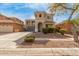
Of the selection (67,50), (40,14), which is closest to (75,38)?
(67,50)

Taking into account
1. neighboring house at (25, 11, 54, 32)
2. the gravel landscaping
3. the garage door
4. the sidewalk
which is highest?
neighboring house at (25, 11, 54, 32)

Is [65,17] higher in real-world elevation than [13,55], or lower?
higher

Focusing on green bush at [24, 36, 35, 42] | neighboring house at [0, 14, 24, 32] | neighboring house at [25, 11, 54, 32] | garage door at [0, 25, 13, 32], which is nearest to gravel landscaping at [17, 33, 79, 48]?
green bush at [24, 36, 35, 42]

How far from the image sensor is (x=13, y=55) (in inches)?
167

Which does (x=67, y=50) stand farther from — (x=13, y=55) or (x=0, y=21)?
(x=0, y=21)

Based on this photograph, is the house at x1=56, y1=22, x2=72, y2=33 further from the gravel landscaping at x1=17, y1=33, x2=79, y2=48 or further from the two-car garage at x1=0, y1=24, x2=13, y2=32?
the two-car garage at x1=0, y1=24, x2=13, y2=32

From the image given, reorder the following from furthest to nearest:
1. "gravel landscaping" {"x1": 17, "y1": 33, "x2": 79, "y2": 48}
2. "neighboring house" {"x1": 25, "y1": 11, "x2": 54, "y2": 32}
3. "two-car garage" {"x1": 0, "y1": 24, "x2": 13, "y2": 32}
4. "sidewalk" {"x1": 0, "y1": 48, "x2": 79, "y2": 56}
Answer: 1. "two-car garage" {"x1": 0, "y1": 24, "x2": 13, "y2": 32}
2. "neighboring house" {"x1": 25, "y1": 11, "x2": 54, "y2": 32}
3. "gravel landscaping" {"x1": 17, "y1": 33, "x2": 79, "y2": 48}
4. "sidewalk" {"x1": 0, "y1": 48, "x2": 79, "y2": 56}

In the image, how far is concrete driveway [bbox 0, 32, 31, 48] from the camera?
4586 millimetres

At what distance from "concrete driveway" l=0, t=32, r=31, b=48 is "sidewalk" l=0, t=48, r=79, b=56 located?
153 mm

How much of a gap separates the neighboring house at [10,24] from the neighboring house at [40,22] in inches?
9.6

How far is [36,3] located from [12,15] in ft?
2.33

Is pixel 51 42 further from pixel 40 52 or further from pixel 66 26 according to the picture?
pixel 66 26

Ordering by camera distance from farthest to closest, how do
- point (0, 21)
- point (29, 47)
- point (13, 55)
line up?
point (0, 21)
point (29, 47)
point (13, 55)

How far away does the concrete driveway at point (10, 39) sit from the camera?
4.59 meters
